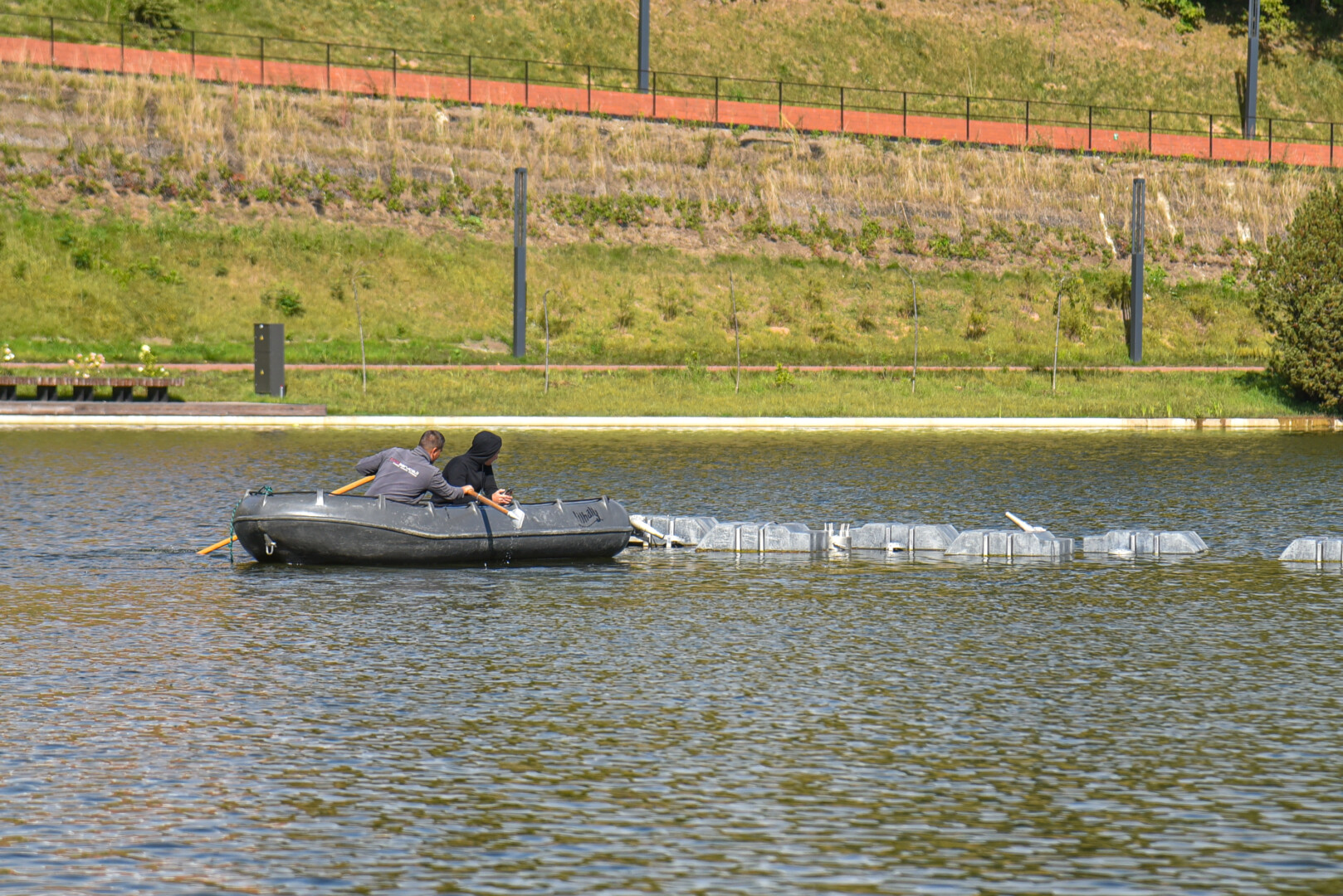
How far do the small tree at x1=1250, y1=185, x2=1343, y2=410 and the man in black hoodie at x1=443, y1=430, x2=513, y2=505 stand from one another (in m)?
34.9

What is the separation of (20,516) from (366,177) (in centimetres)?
3966

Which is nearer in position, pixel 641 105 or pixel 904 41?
pixel 641 105

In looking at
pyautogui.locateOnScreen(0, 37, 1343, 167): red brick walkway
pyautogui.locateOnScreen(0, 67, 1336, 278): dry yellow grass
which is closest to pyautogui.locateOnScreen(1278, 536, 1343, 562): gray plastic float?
pyautogui.locateOnScreen(0, 67, 1336, 278): dry yellow grass

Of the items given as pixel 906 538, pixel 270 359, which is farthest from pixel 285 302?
pixel 906 538

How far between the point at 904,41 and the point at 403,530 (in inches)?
2943

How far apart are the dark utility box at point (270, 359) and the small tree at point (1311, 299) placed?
95.2 ft

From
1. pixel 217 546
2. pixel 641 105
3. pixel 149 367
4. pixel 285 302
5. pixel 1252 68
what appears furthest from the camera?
pixel 1252 68

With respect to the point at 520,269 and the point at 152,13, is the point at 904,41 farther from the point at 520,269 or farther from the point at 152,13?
the point at 520,269

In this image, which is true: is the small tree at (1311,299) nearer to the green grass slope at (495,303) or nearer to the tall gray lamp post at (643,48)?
the green grass slope at (495,303)

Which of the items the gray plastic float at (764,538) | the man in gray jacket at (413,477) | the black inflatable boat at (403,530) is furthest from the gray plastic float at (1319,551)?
the man in gray jacket at (413,477)

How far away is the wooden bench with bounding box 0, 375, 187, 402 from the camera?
4266 centimetres

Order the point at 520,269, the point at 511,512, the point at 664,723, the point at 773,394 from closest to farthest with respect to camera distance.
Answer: the point at 664,723, the point at 511,512, the point at 773,394, the point at 520,269

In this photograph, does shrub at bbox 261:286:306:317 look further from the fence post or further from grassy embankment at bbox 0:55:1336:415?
the fence post

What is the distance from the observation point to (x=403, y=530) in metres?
19.8
